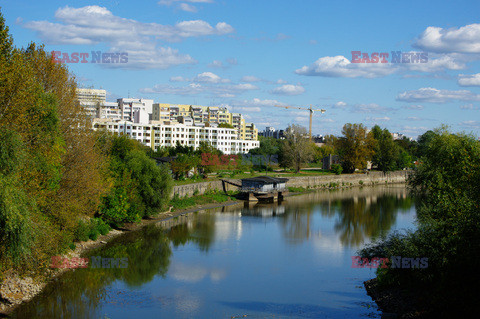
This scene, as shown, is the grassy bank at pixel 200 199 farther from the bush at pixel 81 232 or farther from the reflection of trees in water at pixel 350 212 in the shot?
the bush at pixel 81 232

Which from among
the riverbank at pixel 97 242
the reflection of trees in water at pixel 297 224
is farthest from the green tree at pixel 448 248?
the riverbank at pixel 97 242

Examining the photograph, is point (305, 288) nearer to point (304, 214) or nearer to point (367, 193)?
point (304, 214)

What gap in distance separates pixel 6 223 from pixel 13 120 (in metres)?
4.37

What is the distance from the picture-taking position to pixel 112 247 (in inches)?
1166

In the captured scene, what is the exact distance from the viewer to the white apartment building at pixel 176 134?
9231 cm

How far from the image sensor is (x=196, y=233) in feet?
116

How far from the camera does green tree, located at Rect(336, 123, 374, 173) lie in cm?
8262

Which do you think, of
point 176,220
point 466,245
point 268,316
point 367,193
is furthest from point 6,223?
point 367,193

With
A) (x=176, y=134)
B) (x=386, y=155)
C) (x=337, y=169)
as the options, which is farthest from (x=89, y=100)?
(x=386, y=155)

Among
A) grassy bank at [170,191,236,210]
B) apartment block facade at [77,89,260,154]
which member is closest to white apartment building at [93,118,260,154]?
apartment block facade at [77,89,260,154]

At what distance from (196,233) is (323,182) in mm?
42177

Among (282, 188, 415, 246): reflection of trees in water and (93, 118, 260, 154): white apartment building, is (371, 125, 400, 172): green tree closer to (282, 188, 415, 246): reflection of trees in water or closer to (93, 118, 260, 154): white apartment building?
(282, 188, 415, 246): reflection of trees in water

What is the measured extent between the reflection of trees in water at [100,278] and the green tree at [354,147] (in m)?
54.5

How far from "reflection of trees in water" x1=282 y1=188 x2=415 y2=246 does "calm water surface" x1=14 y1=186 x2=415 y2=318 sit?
162 mm
